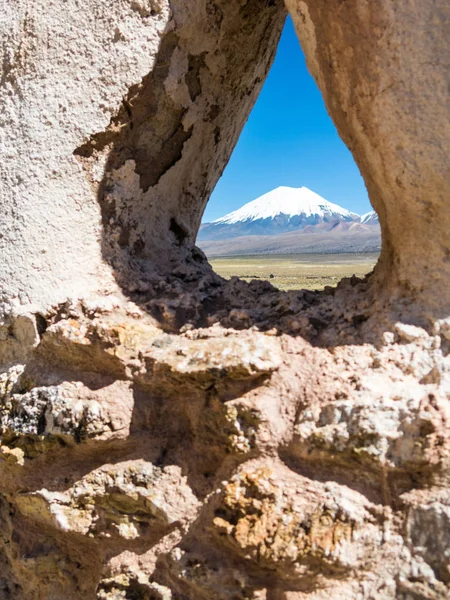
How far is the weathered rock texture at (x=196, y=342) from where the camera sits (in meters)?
1.65

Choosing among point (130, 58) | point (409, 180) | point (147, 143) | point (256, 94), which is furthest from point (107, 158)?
point (409, 180)

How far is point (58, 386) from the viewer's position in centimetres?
205

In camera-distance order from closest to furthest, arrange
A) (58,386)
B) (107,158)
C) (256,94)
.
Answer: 1. (58,386)
2. (107,158)
3. (256,94)

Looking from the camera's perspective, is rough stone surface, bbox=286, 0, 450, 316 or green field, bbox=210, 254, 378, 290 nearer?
rough stone surface, bbox=286, 0, 450, 316

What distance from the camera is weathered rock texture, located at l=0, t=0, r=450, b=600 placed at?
64.8 inches

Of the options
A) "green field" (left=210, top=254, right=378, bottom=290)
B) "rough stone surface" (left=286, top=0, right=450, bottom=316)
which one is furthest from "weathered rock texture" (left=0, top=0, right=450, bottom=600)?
"green field" (left=210, top=254, right=378, bottom=290)

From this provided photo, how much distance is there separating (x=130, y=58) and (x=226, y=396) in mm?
1290

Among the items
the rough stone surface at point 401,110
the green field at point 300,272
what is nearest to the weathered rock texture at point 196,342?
the rough stone surface at point 401,110

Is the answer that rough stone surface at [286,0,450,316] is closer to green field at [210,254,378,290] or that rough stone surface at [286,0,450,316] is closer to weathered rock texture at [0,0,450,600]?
weathered rock texture at [0,0,450,600]

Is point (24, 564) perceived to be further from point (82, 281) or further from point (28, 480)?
point (82, 281)

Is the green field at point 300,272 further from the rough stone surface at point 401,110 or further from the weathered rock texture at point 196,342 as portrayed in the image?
the rough stone surface at point 401,110

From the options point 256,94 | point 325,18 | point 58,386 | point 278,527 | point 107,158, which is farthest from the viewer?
point 256,94

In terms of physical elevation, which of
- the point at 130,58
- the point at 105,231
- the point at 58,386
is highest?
the point at 130,58

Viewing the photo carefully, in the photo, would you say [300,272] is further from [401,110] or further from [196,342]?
[401,110]
